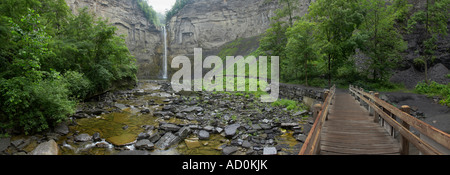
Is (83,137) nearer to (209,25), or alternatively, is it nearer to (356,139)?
(356,139)

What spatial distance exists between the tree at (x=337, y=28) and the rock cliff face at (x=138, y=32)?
165ft

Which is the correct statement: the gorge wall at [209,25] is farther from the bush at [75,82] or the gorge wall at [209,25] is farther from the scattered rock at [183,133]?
the scattered rock at [183,133]

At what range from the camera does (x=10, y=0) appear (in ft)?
27.1

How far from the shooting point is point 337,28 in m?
19.1

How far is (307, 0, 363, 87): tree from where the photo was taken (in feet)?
60.1

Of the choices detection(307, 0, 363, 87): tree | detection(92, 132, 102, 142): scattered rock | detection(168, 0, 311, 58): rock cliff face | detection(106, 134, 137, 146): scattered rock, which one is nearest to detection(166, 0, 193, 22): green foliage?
detection(168, 0, 311, 58): rock cliff face

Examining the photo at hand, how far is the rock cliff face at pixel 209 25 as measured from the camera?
216 ft

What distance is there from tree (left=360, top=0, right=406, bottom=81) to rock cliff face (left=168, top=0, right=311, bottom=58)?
45.7 metres

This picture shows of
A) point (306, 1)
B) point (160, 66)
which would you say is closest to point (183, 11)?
point (160, 66)

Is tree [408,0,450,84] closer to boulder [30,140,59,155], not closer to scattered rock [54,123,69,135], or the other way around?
boulder [30,140,59,155]

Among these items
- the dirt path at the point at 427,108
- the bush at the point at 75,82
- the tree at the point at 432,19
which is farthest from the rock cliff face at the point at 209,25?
the bush at the point at 75,82

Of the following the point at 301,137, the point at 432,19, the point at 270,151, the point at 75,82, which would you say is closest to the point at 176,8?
the point at 75,82

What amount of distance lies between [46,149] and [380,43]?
2673cm

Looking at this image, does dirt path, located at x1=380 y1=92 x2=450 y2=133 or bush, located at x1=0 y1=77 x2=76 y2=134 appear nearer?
bush, located at x1=0 y1=77 x2=76 y2=134
